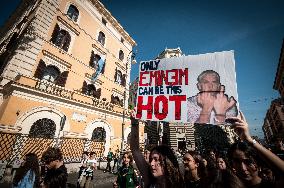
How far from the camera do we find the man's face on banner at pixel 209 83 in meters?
3.18

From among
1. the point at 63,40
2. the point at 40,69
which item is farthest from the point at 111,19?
the point at 40,69

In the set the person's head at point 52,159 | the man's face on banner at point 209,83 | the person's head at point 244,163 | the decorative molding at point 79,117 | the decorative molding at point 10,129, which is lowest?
the person's head at point 52,159

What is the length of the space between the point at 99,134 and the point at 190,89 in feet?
44.5

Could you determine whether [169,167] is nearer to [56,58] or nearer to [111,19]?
[56,58]

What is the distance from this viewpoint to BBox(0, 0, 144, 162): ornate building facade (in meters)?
10.8

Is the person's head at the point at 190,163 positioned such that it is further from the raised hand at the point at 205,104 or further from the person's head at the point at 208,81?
the person's head at the point at 208,81

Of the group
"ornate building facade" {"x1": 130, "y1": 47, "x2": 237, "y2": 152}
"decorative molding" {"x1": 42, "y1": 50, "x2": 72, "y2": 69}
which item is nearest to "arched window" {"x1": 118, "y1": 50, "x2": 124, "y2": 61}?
"ornate building facade" {"x1": 130, "y1": 47, "x2": 237, "y2": 152}

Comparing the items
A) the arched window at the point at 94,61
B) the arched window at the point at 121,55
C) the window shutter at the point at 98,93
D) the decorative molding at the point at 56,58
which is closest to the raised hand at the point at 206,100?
the decorative molding at the point at 56,58

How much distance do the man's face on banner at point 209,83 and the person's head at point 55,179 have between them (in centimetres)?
282

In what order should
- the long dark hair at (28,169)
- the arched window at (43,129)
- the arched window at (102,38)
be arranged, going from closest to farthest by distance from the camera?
the long dark hair at (28,169), the arched window at (43,129), the arched window at (102,38)

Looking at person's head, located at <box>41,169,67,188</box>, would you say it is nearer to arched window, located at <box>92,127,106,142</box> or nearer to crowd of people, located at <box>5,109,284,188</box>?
crowd of people, located at <box>5,109,284,188</box>

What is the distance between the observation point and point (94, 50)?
1805cm

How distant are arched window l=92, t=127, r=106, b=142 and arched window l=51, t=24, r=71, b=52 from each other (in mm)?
7331

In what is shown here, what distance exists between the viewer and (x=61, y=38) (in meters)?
14.9
